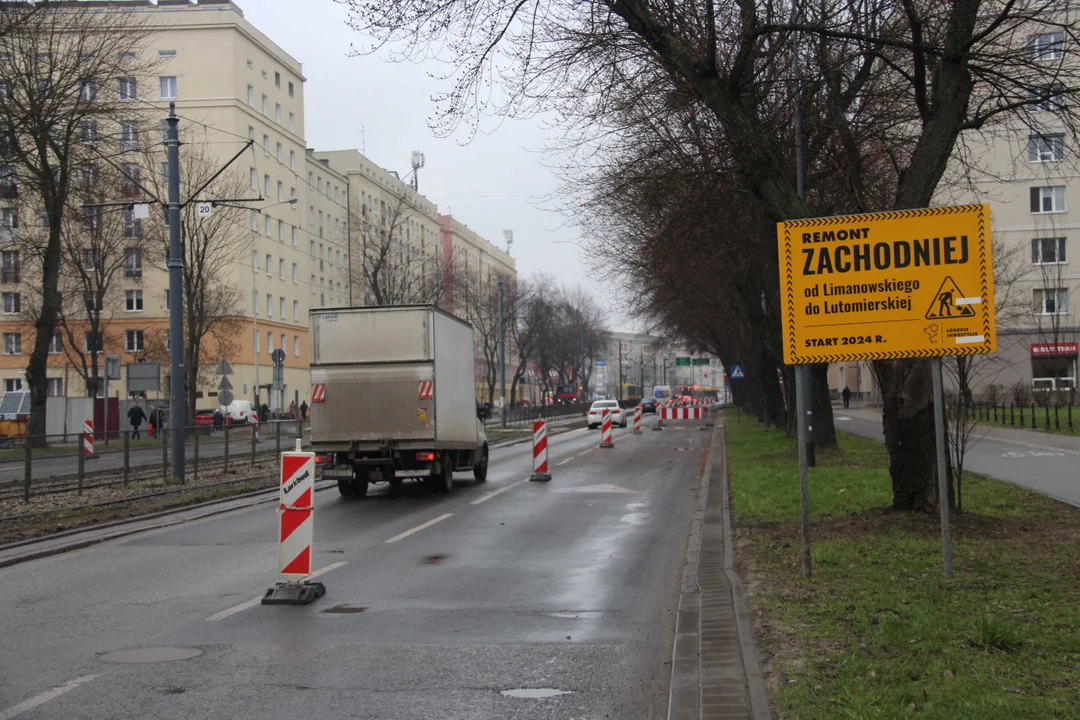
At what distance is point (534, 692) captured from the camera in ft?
19.7

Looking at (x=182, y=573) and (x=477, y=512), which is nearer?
(x=182, y=573)

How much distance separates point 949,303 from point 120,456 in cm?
1604

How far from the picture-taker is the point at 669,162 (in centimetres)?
1548

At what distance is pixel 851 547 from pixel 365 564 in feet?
16.1

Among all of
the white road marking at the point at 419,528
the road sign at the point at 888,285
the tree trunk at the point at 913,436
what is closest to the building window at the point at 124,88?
the white road marking at the point at 419,528

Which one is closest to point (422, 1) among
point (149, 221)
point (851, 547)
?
point (851, 547)

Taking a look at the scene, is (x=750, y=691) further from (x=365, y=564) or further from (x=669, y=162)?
(x=669, y=162)

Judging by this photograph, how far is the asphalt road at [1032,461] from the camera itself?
15.4 m

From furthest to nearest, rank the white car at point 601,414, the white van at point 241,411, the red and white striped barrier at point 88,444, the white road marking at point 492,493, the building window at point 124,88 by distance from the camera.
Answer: the white van at point 241,411 < the white car at point 601,414 < the building window at point 124,88 < the red and white striped barrier at point 88,444 < the white road marking at point 492,493

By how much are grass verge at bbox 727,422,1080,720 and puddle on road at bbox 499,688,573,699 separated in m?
1.22

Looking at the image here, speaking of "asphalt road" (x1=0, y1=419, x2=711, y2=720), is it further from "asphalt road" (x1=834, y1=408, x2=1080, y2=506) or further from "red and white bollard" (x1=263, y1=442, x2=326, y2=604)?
"asphalt road" (x1=834, y1=408, x2=1080, y2=506)

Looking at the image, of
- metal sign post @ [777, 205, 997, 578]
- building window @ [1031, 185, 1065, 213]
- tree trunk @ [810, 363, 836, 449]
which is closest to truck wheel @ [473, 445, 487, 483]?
tree trunk @ [810, 363, 836, 449]

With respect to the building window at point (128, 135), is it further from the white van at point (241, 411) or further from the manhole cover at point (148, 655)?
the white van at point (241, 411)

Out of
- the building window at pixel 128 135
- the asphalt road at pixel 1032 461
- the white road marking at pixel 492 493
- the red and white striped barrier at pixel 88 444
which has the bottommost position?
the white road marking at pixel 492 493
